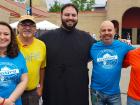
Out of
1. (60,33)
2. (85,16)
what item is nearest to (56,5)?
(85,16)

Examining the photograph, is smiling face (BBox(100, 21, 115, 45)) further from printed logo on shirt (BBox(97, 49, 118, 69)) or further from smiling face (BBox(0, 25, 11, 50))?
smiling face (BBox(0, 25, 11, 50))

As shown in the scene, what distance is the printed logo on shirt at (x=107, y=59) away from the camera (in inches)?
238

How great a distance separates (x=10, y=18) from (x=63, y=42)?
36.7 metres

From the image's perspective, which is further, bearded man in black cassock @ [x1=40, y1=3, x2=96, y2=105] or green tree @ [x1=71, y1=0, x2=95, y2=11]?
green tree @ [x1=71, y1=0, x2=95, y2=11]

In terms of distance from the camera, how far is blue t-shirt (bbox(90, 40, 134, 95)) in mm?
6066

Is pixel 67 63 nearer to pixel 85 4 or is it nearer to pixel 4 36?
pixel 4 36

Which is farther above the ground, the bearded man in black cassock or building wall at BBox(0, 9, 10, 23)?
building wall at BBox(0, 9, 10, 23)

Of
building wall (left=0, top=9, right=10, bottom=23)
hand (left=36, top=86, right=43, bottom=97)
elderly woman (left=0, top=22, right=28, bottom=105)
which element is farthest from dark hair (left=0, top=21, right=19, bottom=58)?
building wall (left=0, top=9, right=10, bottom=23)

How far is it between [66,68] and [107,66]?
62 centimetres

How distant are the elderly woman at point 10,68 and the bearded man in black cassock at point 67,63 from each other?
3.85 ft

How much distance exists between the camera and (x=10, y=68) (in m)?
4.97

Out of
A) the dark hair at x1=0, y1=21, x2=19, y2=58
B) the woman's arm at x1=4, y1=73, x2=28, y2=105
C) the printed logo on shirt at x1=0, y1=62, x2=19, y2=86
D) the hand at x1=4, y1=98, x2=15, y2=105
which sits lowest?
the hand at x1=4, y1=98, x2=15, y2=105

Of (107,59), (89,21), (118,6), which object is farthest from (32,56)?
(118,6)

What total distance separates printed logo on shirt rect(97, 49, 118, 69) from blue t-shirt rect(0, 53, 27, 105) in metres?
1.41
